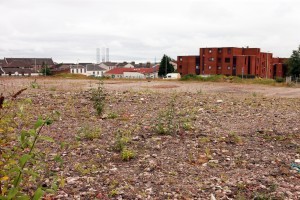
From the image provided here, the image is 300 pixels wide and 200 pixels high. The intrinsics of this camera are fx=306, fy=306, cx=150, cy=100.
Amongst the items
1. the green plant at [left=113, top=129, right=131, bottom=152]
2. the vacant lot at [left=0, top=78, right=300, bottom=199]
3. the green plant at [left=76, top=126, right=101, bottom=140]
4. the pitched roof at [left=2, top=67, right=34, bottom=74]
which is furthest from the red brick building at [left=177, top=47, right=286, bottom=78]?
the green plant at [left=76, top=126, right=101, bottom=140]

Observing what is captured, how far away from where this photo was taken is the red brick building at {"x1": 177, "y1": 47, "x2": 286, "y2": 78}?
149 ft

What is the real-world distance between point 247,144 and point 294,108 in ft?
13.8

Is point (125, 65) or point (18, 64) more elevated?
point (125, 65)

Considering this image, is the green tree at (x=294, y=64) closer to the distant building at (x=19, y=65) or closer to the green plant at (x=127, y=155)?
the distant building at (x=19, y=65)

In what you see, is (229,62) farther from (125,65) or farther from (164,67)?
(125,65)

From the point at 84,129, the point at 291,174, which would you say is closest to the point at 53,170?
the point at 84,129

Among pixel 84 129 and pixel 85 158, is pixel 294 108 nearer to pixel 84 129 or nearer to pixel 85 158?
pixel 84 129

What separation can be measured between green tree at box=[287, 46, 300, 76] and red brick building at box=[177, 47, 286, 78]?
3.52 metres

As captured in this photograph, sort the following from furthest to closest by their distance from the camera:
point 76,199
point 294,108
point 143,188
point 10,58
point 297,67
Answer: point 10,58 < point 297,67 < point 294,108 < point 143,188 < point 76,199

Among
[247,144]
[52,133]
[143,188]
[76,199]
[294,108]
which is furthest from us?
[294,108]

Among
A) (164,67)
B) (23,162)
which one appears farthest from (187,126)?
(164,67)

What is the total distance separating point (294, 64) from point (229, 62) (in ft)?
33.7

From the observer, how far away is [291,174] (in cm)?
364

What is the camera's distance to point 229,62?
4644cm
